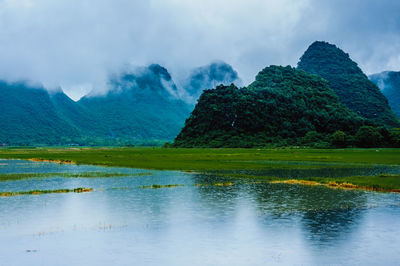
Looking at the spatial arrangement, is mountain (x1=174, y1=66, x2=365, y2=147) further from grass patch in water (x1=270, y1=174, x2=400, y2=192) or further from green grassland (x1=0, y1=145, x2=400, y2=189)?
grass patch in water (x1=270, y1=174, x2=400, y2=192)

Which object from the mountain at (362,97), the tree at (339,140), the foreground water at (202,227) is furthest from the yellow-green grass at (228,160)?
the mountain at (362,97)

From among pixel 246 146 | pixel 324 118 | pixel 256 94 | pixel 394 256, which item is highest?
pixel 256 94

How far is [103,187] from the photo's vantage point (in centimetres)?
3394

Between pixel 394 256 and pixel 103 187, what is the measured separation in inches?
943

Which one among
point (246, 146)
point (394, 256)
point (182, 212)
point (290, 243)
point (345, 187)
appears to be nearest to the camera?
point (394, 256)

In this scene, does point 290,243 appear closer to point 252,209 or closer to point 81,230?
point 252,209

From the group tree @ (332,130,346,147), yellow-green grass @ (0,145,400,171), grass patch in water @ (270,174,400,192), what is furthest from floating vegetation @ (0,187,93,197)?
tree @ (332,130,346,147)

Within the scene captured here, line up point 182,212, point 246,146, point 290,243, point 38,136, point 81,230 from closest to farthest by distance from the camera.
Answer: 1. point 290,243
2. point 81,230
3. point 182,212
4. point 246,146
5. point 38,136

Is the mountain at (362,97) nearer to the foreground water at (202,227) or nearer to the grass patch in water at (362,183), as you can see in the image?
the grass patch in water at (362,183)

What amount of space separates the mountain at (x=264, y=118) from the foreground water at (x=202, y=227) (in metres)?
90.4

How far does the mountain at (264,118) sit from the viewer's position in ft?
406

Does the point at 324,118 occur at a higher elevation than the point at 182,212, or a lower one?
higher

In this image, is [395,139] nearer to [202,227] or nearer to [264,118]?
[264,118]

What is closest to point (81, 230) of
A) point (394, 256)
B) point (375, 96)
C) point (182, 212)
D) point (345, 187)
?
point (182, 212)
